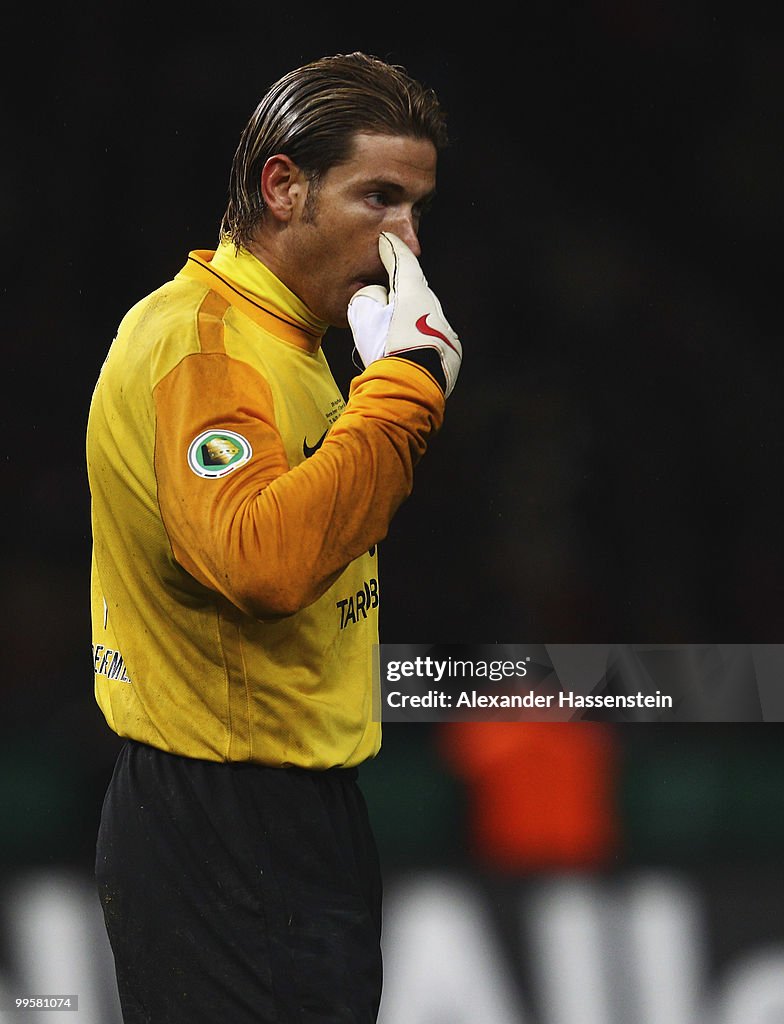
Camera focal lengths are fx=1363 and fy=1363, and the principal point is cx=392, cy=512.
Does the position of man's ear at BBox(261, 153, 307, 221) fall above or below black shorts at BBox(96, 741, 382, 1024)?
above

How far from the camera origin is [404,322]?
1.29 m

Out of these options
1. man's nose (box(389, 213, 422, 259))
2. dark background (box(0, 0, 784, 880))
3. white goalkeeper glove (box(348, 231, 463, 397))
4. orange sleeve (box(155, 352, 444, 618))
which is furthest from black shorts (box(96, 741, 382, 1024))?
dark background (box(0, 0, 784, 880))

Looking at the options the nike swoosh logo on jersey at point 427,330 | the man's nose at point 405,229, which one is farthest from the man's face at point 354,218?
the nike swoosh logo on jersey at point 427,330

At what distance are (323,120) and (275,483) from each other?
1.44ft

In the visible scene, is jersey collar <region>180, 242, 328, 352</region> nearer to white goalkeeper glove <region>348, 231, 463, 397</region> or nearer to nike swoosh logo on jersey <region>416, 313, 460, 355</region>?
white goalkeeper glove <region>348, 231, 463, 397</region>

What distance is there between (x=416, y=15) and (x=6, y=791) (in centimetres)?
154

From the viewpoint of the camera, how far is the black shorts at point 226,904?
133cm

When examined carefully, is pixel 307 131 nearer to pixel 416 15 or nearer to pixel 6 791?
pixel 416 15

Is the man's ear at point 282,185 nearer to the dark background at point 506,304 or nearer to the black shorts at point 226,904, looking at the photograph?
the black shorts at point 226,904

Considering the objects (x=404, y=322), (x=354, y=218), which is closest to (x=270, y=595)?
(x=404, y=322)

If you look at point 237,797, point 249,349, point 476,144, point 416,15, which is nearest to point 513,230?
point 476,144

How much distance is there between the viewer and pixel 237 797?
134 cm

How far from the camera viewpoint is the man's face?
1.38 m

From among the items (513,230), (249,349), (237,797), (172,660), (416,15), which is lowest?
(237,797)
